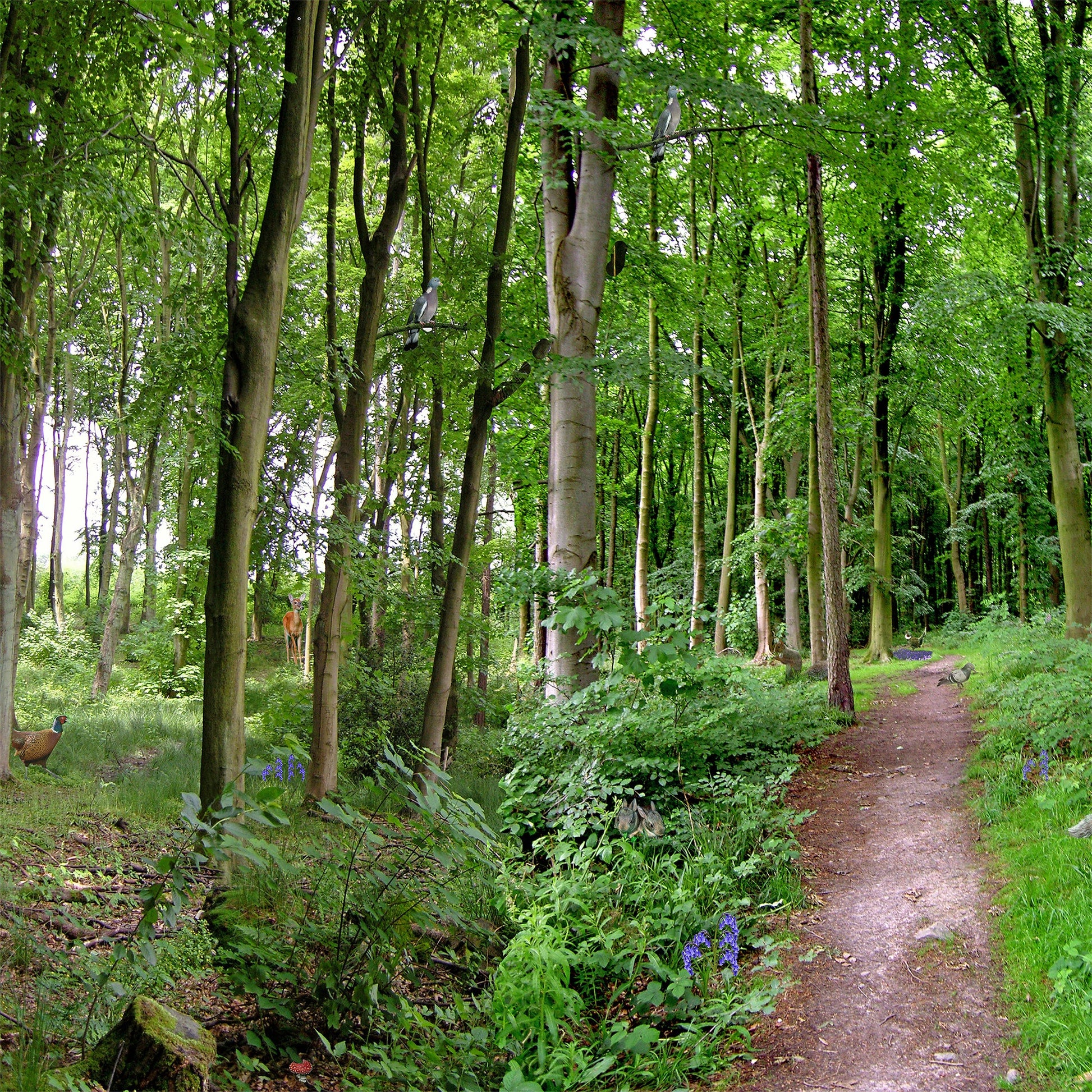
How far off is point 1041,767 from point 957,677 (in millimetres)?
6326

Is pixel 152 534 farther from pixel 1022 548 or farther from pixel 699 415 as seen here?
pixel 1022 548

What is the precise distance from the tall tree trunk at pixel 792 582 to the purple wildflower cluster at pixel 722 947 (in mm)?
14176

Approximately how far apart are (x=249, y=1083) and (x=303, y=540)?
4.66 meters

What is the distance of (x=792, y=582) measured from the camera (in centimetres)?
1967

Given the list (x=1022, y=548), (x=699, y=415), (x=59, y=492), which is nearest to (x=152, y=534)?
(x=59, y=492)

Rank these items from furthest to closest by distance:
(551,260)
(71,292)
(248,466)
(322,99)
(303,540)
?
(71,292) < (551,260) < (322,99) < (303,540) < (248,466)

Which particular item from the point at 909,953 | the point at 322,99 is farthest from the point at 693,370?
the point at 909,953

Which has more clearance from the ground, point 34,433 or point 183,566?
point 34,433

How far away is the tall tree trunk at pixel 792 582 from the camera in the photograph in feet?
62.6

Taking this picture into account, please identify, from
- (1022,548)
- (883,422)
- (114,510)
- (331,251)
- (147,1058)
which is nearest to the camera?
(147,1058)

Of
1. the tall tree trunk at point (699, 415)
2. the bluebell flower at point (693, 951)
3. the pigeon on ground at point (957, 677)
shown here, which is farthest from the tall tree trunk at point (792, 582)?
the bluebell flower at point (693, 951)

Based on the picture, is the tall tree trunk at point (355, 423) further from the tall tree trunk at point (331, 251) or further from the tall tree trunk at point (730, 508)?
the tall tree trunk at point (730, 508)

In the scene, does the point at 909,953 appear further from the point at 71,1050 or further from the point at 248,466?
the point at 248,466

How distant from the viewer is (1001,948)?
13.4 ft
